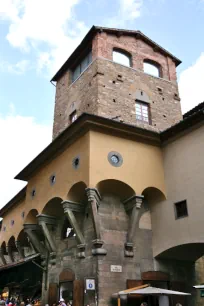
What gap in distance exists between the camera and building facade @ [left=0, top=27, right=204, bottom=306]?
1248 cm

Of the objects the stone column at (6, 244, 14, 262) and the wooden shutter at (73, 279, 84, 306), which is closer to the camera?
the wooden shutter at (73, 279, 84, 306)

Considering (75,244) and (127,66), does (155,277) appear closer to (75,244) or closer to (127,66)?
(75,244)

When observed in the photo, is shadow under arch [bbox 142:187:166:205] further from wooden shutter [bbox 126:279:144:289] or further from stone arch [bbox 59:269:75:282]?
stone arch [bbox 59:269:75:282]

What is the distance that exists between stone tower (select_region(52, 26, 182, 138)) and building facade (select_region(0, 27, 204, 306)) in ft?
0.25

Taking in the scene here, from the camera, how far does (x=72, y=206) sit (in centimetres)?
1364

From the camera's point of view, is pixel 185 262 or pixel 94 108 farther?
pixel 94 108

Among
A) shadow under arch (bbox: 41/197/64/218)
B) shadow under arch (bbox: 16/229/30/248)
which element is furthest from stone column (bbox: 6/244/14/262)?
shadow under arch (bbox: 41/197/64/218)

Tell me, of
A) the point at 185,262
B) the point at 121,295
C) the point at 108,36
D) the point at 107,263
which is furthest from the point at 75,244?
the point at 108,36

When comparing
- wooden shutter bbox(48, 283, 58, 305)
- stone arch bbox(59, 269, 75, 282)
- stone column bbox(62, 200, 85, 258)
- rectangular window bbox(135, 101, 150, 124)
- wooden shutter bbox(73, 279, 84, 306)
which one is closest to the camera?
wooden shutter bbox(73, 279, 84, 306)

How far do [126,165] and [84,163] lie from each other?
1.68 metres

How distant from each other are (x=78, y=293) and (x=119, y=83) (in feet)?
32.8

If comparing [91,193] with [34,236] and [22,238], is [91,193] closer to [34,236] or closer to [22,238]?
[34,236]

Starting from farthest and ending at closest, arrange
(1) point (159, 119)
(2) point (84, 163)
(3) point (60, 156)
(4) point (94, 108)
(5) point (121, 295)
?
(1) point (159, 119) < (4) point (94, 108) < (3) point (60, 156) < (2) point (84, 163) < (5) point (121, 295)

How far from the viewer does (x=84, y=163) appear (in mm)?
13031
